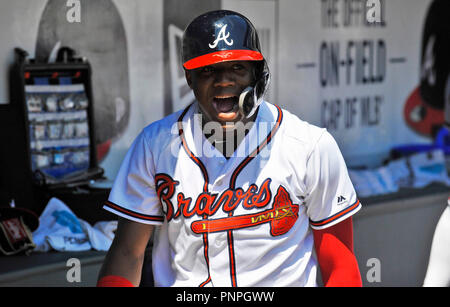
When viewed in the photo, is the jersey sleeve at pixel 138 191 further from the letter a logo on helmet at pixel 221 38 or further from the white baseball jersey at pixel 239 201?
the letter a logo on helmet at pixel 221 38

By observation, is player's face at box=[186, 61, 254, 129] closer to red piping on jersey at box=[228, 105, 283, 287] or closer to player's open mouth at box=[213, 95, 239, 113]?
player's open mouth at box=[213, 95, 239, 113]

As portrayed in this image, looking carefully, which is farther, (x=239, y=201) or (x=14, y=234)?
(x=14, y=234)

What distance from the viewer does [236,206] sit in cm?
224

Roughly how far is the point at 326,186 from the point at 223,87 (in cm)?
44

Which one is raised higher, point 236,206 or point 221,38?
point 221,38

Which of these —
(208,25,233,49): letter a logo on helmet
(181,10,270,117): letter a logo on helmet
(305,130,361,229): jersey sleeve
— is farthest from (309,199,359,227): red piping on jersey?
(208,25,233,49): letter a logo on helmet

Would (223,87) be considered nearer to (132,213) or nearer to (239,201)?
(239,201)

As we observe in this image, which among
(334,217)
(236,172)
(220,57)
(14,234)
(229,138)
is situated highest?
(220,57)

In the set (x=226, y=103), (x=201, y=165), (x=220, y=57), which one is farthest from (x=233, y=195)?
(x=220, y=57)

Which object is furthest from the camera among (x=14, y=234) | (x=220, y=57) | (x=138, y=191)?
(x=14, y=234)

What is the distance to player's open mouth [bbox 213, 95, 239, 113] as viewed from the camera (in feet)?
7.24
